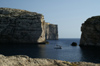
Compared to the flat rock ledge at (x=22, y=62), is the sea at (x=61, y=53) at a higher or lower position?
lower

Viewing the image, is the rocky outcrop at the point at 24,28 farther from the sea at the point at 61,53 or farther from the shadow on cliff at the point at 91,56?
the shadow on cliff at the point at 91,56

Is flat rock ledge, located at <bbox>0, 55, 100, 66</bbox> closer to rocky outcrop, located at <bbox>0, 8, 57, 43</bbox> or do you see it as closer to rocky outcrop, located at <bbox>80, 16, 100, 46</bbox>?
rocky outcrop, located at <bbox>80, 16, 100, 46</bbox>

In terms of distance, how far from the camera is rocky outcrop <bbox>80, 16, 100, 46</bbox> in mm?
107000

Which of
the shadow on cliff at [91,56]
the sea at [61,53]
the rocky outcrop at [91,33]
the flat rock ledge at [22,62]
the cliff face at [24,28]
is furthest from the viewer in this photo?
the cliff face at [24,28]

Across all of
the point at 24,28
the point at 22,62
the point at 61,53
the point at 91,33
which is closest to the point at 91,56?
the point at 61,53

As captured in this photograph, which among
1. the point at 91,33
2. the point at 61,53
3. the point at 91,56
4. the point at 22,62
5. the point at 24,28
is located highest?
the point at 22,62

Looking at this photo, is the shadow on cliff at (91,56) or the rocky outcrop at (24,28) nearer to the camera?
the shadow on cliff at (91,56)

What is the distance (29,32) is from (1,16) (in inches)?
1316

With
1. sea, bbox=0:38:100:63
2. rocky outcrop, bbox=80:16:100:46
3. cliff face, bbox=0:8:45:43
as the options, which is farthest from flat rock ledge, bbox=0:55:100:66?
cliff face, bbox=0:8:45:43

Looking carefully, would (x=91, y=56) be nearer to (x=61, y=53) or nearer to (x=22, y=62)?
(x=61, y=53)

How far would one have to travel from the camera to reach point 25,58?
953 cm

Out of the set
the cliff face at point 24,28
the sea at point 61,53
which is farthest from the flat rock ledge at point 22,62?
the cliff face at point 24,28

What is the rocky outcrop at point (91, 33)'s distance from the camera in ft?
351

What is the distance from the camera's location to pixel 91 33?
111m
